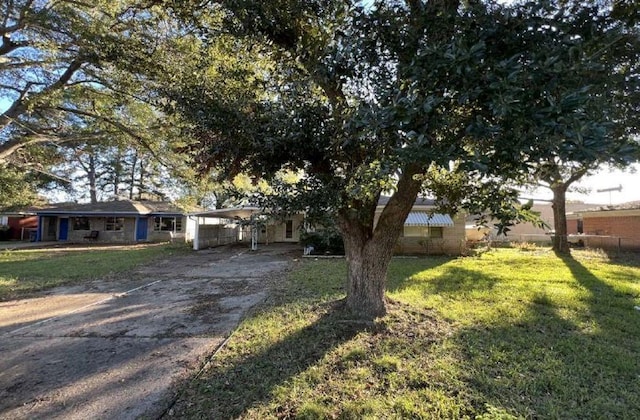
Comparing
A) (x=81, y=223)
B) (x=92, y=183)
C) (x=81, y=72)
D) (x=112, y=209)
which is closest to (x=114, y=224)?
(x=112, y=209)

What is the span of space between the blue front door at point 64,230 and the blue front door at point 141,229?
19.7 feet

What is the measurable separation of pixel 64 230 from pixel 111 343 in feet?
97.1

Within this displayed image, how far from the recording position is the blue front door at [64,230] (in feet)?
95.6

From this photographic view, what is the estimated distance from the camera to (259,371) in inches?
170

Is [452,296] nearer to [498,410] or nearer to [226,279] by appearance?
[498,410]

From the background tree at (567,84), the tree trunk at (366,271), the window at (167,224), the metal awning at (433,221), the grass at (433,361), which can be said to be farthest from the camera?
the window at (167,224)

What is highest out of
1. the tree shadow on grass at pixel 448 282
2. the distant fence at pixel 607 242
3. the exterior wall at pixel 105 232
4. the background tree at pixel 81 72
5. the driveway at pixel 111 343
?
the background tree at pixel 81 72

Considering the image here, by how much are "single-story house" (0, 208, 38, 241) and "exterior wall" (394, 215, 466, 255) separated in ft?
103

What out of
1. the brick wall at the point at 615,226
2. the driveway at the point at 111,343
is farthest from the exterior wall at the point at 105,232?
the brick wall at the point at 615,226

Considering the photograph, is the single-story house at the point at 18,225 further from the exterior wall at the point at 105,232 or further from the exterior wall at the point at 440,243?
the exterior wall at the point at 440,243

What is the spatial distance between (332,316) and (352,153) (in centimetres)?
303

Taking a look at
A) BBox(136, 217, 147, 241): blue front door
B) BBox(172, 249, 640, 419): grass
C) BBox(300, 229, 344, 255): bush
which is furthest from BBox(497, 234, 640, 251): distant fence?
BBox(136, 217, 147, 241): blue front door

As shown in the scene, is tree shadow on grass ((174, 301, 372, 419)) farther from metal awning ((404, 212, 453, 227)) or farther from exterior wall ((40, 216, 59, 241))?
exterior wall ((40, 216, 59, 241))

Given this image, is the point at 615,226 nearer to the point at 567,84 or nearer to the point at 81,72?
the point at 567,84
